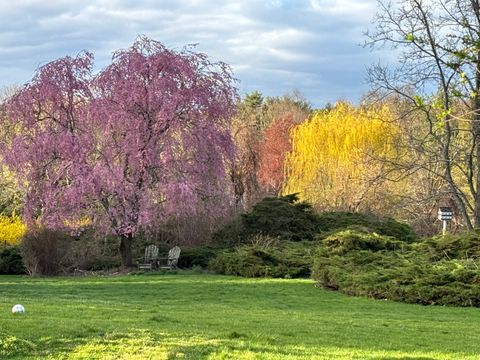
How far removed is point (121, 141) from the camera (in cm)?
2517

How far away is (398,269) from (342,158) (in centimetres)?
1877

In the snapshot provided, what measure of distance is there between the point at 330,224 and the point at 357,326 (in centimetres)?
1873

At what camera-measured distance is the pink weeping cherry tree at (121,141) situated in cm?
2469

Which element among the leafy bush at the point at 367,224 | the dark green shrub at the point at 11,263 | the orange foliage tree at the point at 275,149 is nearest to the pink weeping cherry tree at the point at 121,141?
the dark green shrub at the point at 11,263

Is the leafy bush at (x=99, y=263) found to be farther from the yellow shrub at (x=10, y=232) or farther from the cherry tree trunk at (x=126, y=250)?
the yellow shrub at (x=10, y=232)

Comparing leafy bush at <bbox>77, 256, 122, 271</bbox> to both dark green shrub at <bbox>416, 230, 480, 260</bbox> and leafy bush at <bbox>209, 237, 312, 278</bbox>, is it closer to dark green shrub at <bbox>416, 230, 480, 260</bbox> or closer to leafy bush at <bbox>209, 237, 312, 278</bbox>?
leafy bush at <bbox>209, 237, 312, 278</bbox>

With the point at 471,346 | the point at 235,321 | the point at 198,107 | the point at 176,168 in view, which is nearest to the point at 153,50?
the point at 198,107

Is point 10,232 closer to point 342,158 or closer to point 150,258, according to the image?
point 150,258

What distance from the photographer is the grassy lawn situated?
7.60m

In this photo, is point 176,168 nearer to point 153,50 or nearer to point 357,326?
point 153,50

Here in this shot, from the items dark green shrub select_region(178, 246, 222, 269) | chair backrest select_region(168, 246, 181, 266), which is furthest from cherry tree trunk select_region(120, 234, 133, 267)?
dark green shrub select_region(178, 246, 222, 269)

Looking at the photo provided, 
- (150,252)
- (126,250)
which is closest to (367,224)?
(150,252)

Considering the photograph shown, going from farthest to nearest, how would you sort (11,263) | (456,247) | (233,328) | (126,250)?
A: (126,250) < (11,263) < (456,247) < (233,328)

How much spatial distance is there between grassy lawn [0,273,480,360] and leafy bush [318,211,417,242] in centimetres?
1095
